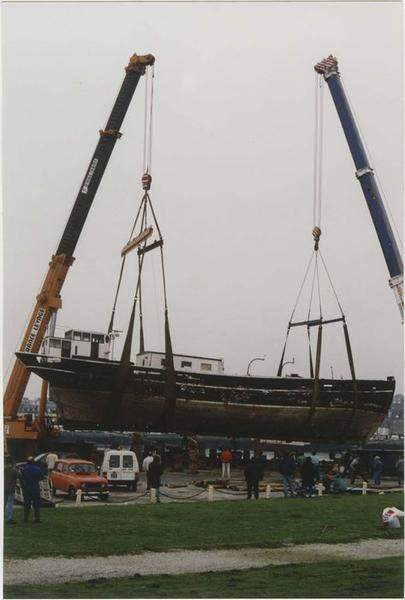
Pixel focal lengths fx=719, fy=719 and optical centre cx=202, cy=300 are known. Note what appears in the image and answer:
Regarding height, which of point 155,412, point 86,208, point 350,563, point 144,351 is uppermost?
point 86,208

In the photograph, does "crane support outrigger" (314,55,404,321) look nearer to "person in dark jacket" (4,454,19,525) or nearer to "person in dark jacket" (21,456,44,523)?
"person in dark jacket" (21,456,44,523)

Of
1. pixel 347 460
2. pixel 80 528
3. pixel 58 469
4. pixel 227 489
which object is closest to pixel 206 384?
pixel 347 460

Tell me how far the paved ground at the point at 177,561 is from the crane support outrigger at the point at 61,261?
1816cm

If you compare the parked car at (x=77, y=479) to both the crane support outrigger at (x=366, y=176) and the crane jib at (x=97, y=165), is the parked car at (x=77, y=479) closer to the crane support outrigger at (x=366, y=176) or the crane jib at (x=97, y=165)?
the crane jib at (x=97, y=165)

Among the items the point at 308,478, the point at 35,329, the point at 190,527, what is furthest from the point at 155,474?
the point at 35,329

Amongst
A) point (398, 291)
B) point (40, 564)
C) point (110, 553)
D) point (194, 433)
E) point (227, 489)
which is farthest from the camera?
point (194, 433)

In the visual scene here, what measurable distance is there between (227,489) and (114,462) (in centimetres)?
433

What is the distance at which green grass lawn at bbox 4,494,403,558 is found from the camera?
611 inches

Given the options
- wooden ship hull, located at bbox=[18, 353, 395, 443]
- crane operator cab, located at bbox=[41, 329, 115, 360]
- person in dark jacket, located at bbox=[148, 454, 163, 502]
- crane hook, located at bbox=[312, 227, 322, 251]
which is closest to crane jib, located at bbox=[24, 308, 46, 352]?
wooden ship hull, located at bbox=[18, 353, 395, 443]

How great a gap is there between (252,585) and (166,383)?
77.1 feet

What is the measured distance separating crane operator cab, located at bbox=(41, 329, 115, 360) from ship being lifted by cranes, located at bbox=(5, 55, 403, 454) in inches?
2.1

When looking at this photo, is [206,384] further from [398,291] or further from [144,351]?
[398,291]

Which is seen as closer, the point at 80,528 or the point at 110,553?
the point at 110,553

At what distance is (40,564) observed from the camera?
13672 millimetres
